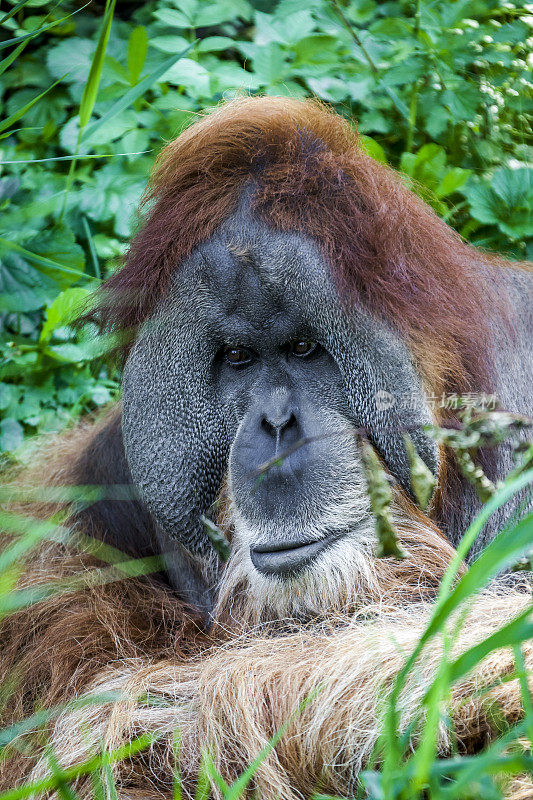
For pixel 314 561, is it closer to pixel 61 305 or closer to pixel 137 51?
pixel 61 305

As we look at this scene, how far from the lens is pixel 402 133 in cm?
301

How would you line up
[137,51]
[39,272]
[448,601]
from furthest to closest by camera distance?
1. [39,272]
2. [137,51]
3. [448,601]

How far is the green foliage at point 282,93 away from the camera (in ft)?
9.00

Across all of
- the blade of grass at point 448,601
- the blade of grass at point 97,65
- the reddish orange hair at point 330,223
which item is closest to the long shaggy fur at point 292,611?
the reddish orange hair at point 330,223

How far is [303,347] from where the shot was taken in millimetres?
1771

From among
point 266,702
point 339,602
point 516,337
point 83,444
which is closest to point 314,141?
point 516,337

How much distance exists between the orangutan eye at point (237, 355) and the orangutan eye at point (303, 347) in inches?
3.8

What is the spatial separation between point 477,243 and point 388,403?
1.26 meters

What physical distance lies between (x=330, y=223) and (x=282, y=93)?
3.76ft

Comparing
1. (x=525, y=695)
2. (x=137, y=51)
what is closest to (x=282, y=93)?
(x=137, y=51)

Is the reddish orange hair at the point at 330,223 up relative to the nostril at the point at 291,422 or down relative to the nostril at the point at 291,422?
up

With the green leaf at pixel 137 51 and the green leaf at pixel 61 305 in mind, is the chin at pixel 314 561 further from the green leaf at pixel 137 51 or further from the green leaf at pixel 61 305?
the green leaf at pixel 137 51

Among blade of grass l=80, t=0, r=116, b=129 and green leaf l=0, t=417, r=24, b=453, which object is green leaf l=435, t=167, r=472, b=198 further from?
green leaf l=0, t=417, r=24, b=453

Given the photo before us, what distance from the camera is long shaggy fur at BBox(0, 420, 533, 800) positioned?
A: 149 centimetres
